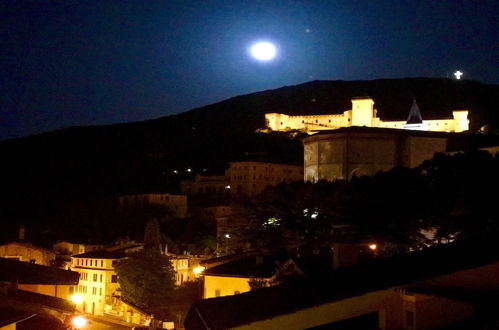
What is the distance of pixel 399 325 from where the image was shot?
766 cm

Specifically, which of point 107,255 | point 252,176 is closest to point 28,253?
point 107,255

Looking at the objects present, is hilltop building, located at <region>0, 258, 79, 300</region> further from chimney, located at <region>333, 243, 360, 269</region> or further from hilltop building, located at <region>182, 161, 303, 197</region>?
hilltop building, located at <region>182, 161, 303, 197</region>

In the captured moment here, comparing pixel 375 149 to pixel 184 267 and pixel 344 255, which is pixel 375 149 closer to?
pixel 184 267

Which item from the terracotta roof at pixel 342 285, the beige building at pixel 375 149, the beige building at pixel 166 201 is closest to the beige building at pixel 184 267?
the beige building at pixel 375 149

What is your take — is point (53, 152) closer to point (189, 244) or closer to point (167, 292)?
point (189, 244)

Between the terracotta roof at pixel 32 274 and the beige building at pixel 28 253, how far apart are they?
25309 millimetres

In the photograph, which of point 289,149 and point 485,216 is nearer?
point 485,216

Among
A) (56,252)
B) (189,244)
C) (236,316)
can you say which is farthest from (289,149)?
(236,316)

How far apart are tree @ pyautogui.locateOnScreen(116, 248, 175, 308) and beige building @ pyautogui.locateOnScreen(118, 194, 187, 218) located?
47602mm

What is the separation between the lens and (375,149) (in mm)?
64812

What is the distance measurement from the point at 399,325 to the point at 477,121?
174 m

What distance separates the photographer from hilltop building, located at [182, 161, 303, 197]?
101m

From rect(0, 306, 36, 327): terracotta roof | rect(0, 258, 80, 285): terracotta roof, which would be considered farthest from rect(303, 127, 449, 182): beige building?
rect(0, 306, 36, 327): terracotta roof

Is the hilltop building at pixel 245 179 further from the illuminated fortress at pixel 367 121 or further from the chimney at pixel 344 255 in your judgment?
the chimney at pixel 344 255
